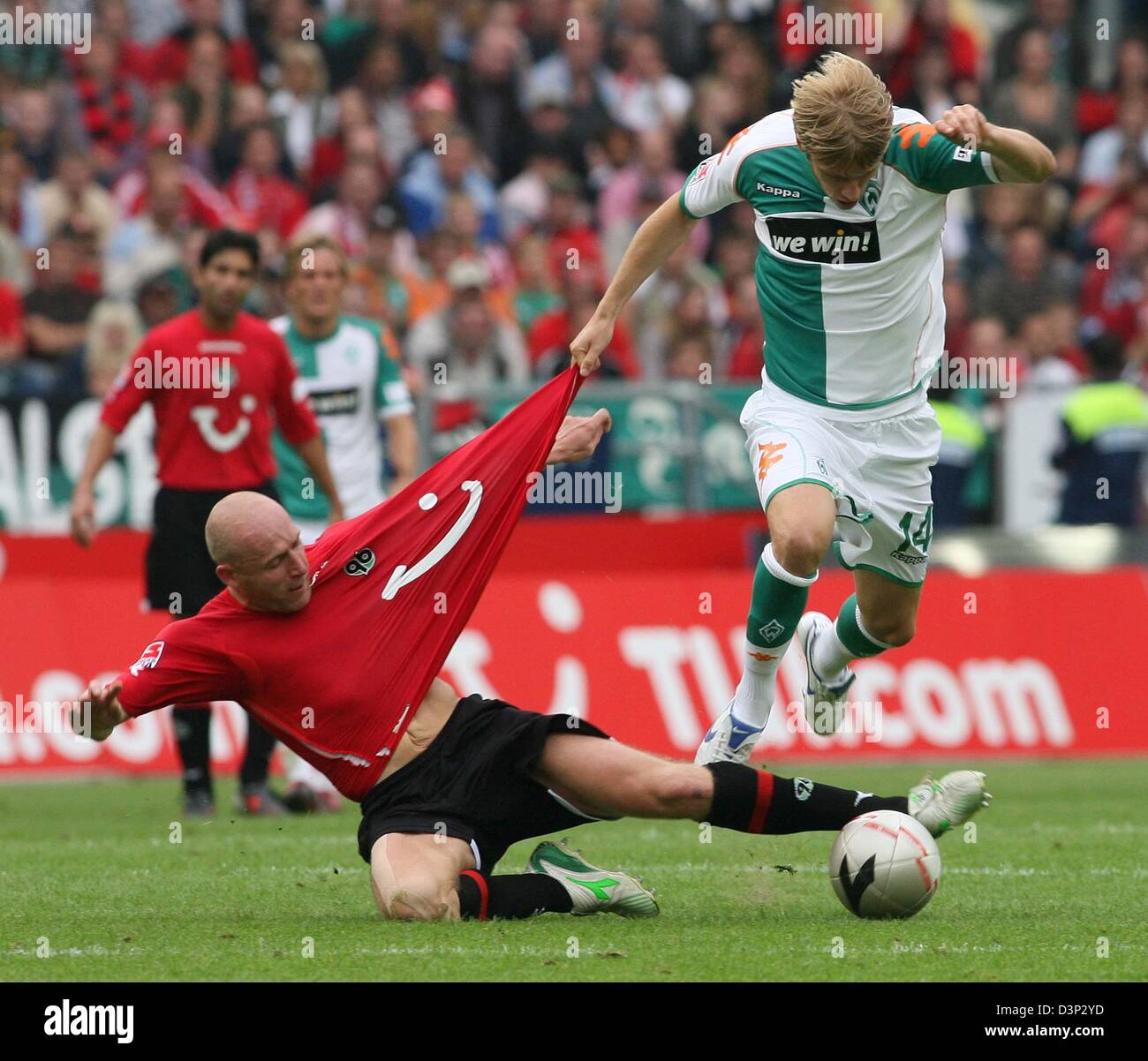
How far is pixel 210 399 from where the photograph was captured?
34.2ft

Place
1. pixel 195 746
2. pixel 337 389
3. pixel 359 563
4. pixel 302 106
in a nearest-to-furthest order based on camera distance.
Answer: pixel 359 563
pixel 195 746
pixel 337 389
pixel 302 106

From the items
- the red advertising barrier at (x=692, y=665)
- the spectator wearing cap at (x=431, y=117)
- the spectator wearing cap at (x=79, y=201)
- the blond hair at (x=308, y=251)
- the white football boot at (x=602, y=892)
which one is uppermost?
the spectator wearing cap at (x=431, y=117)

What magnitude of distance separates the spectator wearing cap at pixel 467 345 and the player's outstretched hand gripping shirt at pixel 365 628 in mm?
7223

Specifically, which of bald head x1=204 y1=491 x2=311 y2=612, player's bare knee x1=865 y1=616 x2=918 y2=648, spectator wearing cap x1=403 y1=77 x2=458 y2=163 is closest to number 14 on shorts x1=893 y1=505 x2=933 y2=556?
player's bare knee x1=865 y1=616 x2=918 y2=648

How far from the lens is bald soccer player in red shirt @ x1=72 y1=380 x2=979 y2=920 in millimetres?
6633

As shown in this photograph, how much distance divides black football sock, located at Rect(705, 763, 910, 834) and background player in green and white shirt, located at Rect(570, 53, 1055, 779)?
2.97 feet

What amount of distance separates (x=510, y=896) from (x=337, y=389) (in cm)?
519

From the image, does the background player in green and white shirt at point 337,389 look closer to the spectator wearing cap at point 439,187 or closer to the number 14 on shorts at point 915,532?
the number 14 on shorts at point 915,532

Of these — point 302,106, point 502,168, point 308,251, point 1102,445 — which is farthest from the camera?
point 502,168

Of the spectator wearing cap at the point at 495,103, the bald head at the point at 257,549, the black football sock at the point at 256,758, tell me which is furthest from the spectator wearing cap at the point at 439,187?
the bald head at the point at 257,549

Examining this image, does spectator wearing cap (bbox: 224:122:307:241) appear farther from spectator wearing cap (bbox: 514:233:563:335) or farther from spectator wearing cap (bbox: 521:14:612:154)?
spectator wearing cap (bbox: 521:14:612:154)

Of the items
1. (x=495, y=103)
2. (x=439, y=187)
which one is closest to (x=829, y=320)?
(x=439, y=187)

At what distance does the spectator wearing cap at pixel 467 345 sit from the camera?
15.1m

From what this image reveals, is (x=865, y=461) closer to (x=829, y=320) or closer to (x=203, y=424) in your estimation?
(x=829, y=320)
